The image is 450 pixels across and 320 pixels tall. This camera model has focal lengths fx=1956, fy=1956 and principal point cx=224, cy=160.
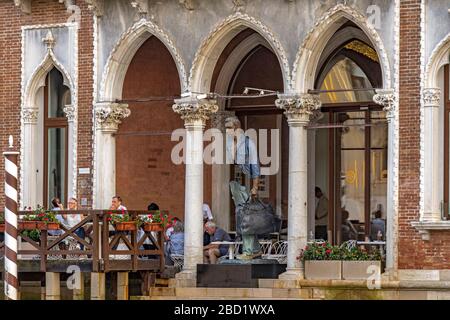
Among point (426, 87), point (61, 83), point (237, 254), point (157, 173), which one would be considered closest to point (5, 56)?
point (61, 83)

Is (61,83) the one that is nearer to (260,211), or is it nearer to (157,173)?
(157,173)

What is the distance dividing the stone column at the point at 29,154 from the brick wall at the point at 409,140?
7.05m

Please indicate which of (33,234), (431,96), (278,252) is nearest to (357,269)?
(278,252)

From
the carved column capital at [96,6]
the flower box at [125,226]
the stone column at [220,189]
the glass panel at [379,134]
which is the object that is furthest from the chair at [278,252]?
the carved column capital at [96,6]

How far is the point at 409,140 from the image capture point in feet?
97.5

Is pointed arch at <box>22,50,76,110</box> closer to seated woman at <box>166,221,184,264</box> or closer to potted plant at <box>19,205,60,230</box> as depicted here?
seated woman at <box>166,221,184,264</box>

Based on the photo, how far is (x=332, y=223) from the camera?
32938 millimetres

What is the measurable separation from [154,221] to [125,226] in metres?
0.67

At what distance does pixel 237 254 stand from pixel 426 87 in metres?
4.40

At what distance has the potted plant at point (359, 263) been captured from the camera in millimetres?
→ 29812

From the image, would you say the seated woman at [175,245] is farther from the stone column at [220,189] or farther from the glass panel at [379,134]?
the glass panel at [379,134]

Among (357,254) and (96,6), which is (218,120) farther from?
(357,254)

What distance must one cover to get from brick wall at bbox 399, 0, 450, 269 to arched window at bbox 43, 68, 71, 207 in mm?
6723
